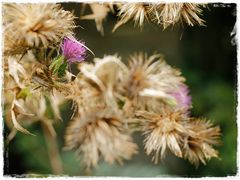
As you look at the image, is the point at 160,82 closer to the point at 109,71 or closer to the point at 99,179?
the point at 109,71

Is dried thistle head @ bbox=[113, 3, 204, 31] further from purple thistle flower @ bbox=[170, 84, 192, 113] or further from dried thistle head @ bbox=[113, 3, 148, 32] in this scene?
purple thistle flower @ bbox=[170, 84, 192, 113]

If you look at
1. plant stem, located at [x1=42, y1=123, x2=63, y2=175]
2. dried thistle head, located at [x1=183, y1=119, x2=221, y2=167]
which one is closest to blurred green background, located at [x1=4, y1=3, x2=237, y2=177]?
plant stem, located at [x1=42, y1=123, x2=63, y2=175]

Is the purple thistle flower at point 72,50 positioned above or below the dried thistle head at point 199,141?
above

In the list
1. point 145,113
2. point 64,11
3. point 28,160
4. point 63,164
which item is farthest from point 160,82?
point 28,160

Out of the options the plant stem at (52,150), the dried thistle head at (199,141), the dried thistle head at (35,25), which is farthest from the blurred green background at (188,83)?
the dried thistle head at (35,25)

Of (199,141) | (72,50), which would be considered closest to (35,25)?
(72,50)

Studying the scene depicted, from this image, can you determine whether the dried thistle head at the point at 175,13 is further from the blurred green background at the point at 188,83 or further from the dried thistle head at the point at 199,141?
the blurred green background at the point at 188,83

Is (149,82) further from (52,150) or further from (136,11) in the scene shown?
(52,150)
